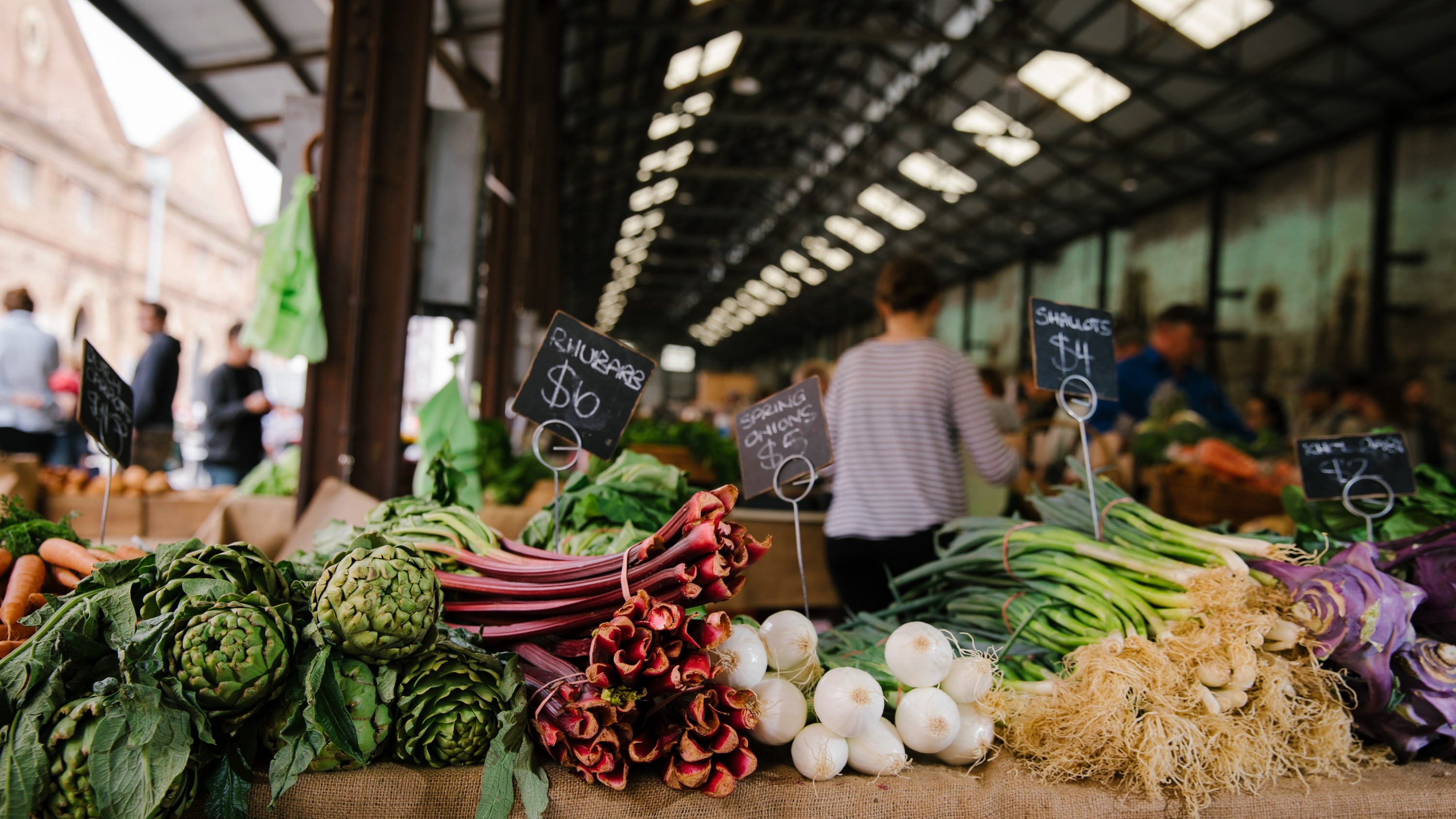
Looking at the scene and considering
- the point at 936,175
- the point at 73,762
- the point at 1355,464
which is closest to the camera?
the point at 73,762

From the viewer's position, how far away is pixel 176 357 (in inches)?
182

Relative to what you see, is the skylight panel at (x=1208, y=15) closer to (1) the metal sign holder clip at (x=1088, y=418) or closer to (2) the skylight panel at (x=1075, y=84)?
(2) the skylight panel at (x=1075, y=84)

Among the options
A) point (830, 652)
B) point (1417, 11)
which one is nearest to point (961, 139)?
point (1417, 11)

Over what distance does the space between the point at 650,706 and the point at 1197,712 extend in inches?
33.7

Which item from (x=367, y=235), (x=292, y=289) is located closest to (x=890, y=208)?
(x=367, y=235)

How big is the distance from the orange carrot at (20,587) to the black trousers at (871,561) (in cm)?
197

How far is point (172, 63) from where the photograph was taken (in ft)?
17.7

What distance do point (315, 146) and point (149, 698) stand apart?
2951mm

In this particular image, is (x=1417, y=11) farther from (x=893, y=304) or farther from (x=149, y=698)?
(x=149, y=698)

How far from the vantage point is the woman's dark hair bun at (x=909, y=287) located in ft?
8.66

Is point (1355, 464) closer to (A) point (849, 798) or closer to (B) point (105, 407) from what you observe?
(A) point (849, 798)

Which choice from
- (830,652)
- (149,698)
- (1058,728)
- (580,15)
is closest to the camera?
(149,698)

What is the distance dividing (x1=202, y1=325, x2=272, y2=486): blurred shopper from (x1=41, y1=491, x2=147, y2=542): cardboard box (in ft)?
4.75

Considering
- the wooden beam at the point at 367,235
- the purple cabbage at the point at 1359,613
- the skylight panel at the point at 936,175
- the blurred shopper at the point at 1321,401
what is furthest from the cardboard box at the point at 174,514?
the skylight panel at the point at 936,175
